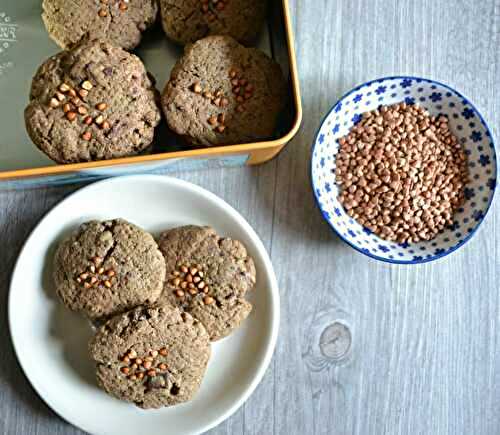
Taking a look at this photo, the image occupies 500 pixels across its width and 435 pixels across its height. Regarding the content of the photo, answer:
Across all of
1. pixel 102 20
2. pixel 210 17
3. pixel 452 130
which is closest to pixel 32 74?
pixel 102 20

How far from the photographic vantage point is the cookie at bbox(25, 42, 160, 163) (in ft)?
4.13

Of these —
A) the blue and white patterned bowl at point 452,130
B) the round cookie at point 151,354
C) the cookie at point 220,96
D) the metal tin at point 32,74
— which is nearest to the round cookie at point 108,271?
the round cookie at point 151,354

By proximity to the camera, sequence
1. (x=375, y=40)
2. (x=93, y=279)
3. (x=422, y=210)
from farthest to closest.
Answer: (x=375, y=40), (x=422, y=210), (x=93, y=279)

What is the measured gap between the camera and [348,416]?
1.46m

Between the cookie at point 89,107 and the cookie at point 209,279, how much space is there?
246 mm

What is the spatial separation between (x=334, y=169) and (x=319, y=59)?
275 mm

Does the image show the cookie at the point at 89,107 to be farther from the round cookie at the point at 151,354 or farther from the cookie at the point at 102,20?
the round cookie at the point at 151,354

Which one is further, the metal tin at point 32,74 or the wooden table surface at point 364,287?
the wooden table surface at point 364,287

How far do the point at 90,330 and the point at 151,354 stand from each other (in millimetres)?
188

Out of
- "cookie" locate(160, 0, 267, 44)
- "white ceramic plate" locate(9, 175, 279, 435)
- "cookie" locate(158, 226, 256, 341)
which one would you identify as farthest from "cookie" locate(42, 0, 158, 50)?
"cookie" locate(158, 226, 256, 341)

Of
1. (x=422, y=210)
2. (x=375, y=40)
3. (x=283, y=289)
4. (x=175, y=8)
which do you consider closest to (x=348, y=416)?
(x=283, y=289)

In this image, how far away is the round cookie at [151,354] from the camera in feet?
4.21

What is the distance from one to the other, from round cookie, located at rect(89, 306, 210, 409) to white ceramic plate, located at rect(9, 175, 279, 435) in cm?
9

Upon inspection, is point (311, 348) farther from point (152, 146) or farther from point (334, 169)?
point (152, 146)
